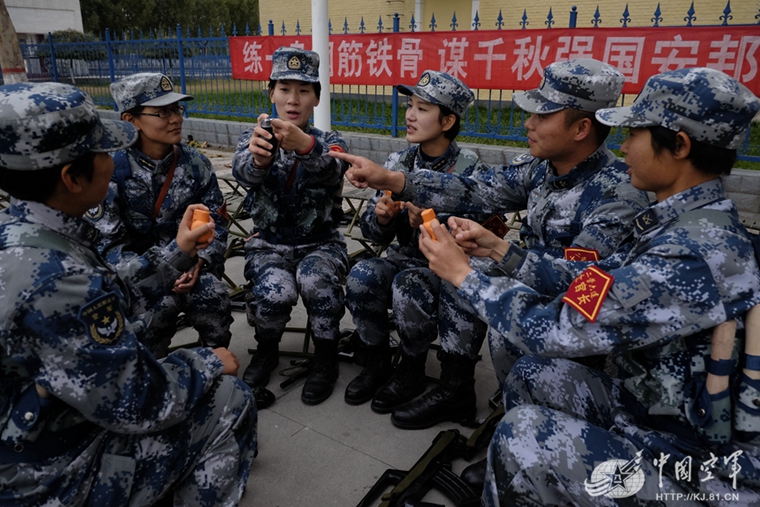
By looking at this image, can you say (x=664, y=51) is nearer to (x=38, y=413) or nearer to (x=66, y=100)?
(x=66, y=100)

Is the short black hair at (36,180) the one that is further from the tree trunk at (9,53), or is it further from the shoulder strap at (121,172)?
the tree trunk at (9,53)

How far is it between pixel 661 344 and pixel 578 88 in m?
1.25

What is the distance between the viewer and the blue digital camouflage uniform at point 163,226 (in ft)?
10.0

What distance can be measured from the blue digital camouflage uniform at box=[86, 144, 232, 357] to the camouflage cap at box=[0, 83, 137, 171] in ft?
4.87

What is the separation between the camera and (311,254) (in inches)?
131

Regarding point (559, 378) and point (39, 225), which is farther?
point (559, 378)

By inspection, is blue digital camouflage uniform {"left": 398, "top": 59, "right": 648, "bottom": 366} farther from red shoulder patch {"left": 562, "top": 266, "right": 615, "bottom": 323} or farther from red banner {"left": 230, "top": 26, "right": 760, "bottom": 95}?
red banner {"left": 230, "top": 26, "right": 760, "bottom": 95}

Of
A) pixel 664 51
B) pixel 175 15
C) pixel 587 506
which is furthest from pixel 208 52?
pixel 175 15

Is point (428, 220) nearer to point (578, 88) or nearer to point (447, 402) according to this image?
point (578, 88)

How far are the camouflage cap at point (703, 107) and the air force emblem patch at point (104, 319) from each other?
1647 mm

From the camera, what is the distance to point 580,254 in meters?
2.33

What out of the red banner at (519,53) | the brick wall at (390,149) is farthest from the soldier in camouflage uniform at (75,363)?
the red banner at (519,53)

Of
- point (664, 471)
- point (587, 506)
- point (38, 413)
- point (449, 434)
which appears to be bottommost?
point (449, 434)

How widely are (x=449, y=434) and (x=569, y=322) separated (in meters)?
1.18
